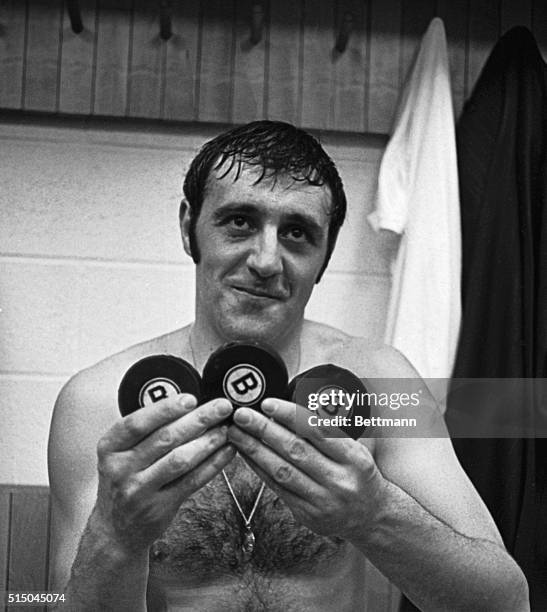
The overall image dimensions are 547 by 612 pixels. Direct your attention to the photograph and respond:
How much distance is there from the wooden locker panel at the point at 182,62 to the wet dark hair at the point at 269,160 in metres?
0.07

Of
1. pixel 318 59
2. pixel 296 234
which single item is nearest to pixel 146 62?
pixel 318 59

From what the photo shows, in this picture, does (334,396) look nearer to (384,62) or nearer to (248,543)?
(248,543)

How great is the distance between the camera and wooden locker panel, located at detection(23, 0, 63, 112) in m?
0.88

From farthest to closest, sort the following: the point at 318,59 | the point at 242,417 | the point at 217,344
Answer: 1. the point at 318,59
2. the point at 217,344
3. the point at 242,417

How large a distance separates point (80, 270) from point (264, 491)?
23 cm

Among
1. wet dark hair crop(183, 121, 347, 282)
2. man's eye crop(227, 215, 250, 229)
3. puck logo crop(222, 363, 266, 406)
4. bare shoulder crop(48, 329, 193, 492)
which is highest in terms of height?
wet dark hair crop(183, 121, 347, 282)

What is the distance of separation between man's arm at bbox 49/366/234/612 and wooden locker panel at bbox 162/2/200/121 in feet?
0.81

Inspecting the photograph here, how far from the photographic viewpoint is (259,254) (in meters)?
0.71

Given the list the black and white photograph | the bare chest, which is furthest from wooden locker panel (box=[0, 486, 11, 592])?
the bare chest

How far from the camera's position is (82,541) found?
25.7 inches

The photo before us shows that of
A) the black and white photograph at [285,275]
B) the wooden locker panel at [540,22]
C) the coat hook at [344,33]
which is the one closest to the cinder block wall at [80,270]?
the black and white photograph at [285,275]

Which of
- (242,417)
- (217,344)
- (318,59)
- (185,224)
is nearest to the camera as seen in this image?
(242,417)

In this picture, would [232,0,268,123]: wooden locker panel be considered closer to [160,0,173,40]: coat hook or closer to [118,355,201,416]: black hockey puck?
[160,0,173,40]: coat hook

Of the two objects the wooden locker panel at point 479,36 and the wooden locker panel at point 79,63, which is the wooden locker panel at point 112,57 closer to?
the wooden locker panel at point 79,63
